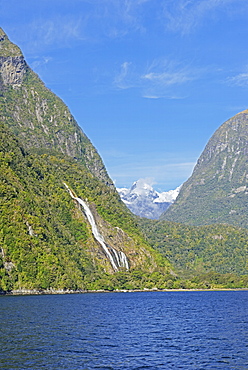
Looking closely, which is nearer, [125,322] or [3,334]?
[3,334]

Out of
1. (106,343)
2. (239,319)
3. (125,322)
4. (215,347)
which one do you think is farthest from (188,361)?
(239,319)

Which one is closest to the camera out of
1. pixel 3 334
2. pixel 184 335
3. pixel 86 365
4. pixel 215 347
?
pixel 86 365

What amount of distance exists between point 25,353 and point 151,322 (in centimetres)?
4604

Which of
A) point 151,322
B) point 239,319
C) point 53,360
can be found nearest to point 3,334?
point 53,360

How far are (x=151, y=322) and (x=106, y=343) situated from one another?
32.4 meters

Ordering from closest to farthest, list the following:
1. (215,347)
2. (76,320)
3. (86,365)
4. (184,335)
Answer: (86,365) → (215,347) → (184,335) → (76,320)

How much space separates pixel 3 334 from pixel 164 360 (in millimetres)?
28142

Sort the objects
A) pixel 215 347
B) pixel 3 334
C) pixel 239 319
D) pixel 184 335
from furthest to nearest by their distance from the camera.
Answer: pixel 239 319, pixel 184 335, pixel 3 334, pixel 215 347

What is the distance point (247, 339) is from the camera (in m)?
76.7

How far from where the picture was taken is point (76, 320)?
331ft

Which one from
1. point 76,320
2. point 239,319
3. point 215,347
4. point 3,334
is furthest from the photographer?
point 239,319

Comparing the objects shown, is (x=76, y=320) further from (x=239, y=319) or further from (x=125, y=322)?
(x=239, y=319)

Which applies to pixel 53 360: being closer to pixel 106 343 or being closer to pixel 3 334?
pixel 106 343

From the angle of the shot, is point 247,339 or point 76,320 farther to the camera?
point 76,320
